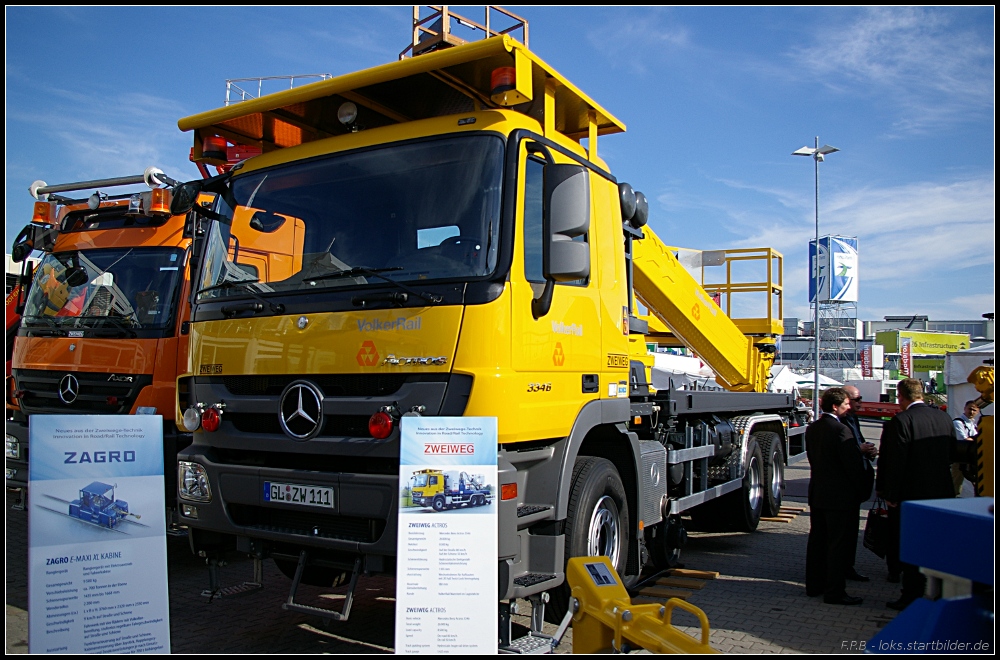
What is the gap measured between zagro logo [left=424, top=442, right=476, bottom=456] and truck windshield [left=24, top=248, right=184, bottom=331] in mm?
4365

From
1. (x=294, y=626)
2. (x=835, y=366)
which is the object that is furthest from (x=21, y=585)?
(x=835, y=366)

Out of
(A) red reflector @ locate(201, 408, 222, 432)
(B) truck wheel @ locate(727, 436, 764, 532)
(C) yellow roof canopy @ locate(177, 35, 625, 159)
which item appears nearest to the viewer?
(C) yellow roof canopy @ locate(177, 35, 625, 159)

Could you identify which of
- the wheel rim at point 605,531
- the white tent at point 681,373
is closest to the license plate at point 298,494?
the wheel rim at point 605,531

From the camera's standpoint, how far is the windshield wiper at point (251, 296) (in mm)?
4241

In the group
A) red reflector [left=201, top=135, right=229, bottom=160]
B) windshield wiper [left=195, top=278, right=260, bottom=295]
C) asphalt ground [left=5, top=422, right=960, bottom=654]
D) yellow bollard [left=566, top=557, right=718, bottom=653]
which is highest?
red reflector [left=201, top=135, right=229, bottom=160]

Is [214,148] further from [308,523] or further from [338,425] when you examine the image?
[308,523]

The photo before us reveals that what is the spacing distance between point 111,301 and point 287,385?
13.3ft

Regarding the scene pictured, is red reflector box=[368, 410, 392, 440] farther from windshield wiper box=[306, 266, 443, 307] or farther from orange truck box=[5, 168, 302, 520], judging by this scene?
orange truck box=[5, 168, 302, 520]

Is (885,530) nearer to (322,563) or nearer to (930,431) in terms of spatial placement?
(930,431)

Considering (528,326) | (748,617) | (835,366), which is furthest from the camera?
(835,366)

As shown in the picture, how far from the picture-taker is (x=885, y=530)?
19.1 ft

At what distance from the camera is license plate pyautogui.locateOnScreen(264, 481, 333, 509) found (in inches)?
152

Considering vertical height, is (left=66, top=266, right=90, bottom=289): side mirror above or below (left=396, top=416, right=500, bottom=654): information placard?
above

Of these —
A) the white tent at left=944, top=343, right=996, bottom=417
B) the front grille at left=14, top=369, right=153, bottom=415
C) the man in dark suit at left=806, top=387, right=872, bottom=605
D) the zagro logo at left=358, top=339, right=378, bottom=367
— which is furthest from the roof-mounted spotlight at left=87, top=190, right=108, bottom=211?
the white tent at left=944, top=343, right=996, bottom=417
